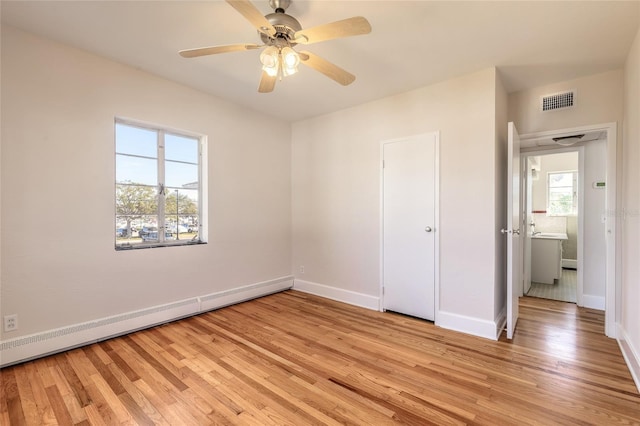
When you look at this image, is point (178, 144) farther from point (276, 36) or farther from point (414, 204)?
point (414, 204)

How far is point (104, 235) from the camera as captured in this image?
2.70m

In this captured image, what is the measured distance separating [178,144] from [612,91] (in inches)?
181

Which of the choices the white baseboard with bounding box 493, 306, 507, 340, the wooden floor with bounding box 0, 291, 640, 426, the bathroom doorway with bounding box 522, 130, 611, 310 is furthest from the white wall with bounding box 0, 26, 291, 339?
the bathroom doorway with bounding box 522, 130, 611, 310

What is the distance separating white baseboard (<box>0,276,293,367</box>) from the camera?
2.25 meters

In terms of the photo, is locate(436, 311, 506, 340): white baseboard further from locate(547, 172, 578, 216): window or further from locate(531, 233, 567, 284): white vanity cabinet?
locate(547, 172, 578, 216): window

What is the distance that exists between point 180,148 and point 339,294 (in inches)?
109

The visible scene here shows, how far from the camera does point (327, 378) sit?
210 cm

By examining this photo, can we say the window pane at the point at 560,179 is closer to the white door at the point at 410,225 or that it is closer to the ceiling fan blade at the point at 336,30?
the white door at the point at 410,225

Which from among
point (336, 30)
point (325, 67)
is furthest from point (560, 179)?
point (336, 30)

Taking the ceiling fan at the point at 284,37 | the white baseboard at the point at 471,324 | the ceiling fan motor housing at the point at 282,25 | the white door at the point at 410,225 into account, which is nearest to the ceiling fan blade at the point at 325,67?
the ceiling fan at the point at 284,37

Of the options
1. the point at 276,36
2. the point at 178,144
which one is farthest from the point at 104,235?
the point at 276,36

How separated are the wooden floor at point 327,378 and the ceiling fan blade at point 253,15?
2.31 m

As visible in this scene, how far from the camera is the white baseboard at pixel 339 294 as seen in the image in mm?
3641

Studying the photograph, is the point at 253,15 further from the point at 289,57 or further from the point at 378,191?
the point at 378,191
